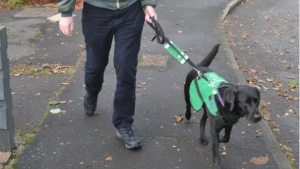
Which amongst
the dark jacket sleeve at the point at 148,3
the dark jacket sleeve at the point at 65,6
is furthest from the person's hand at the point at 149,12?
the dark jacket sleeve at the point at 65,6

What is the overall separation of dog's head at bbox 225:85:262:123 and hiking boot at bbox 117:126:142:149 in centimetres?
114

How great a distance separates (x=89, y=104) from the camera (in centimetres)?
477

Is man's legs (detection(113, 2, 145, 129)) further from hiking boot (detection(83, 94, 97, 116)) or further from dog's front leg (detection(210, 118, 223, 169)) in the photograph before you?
dog's front leg (detection(210, 118, 223, 169))

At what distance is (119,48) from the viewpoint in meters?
3.91

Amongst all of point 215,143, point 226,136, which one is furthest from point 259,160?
point 215,143

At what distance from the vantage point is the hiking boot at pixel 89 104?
4.72 meters

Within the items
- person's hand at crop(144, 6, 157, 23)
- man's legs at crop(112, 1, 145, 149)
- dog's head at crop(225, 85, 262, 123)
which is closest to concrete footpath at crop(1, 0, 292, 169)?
man's legs at crop(112, 1, 145, 149)

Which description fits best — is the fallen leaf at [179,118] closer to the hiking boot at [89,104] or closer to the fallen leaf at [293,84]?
the hiking boot at [89,104]

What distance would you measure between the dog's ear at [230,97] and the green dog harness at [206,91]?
20cm

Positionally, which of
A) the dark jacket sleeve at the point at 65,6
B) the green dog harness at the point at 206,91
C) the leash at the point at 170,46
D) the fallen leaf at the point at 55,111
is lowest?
the fallen leaf at the point at 55,111

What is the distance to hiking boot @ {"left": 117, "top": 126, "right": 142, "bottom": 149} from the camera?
4.16 metres

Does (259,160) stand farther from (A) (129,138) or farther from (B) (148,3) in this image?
(B) (148,3)

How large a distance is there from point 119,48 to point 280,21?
804 cm

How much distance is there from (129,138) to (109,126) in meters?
0.55
